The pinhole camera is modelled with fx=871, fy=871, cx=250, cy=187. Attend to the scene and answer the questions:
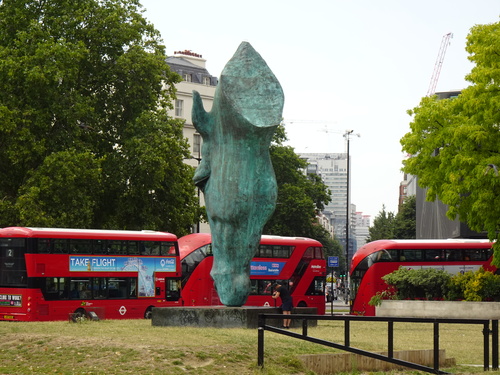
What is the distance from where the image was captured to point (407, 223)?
7875 centimetres

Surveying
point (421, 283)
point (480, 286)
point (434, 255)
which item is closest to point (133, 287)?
point (421, 283)

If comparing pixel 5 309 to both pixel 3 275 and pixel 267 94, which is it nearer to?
pixel 3 275

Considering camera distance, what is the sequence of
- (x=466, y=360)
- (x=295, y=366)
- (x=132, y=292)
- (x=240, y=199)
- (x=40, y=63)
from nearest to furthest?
1. (x=295, y=366)
2. (x=466, y=360)
3. (x=240, y=199)
4. (x=132, y=292)
5. (x=40, y=63)

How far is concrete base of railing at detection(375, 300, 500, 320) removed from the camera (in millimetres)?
30109

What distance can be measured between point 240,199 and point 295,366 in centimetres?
611

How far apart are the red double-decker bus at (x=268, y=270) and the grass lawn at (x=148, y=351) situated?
50.4ft

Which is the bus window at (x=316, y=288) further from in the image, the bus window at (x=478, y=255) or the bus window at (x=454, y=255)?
the bus window at (x=478, y=255)

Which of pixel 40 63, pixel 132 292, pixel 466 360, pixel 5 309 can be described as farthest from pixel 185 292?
pixel 466 360

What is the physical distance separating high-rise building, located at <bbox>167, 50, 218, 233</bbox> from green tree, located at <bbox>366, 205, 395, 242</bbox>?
73.4 ft

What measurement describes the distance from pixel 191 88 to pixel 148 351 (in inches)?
2285

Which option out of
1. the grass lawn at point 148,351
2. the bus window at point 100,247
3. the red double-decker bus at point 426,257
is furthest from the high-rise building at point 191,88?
the grass lawn at point 148,351

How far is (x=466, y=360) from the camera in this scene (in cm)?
1689

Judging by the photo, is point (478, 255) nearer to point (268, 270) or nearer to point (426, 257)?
point (426, 257)

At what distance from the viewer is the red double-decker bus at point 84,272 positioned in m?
27.2
